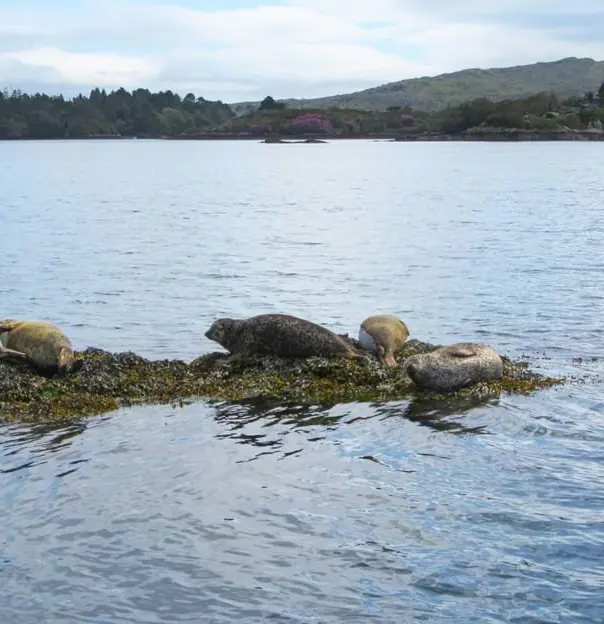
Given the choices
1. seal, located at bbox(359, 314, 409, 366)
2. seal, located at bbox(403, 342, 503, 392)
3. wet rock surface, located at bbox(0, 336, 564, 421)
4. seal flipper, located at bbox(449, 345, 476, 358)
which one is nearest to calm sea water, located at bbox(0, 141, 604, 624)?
wet rock surface, located at bbox(0, 336, 564, 421)

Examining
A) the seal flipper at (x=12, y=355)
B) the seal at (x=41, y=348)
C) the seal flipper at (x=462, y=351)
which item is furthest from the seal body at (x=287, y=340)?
the seal flipper at (x=12, y=355)

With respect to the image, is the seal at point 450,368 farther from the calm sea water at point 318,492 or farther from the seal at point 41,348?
the seal at point 41,348

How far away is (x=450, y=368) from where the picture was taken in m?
15.6

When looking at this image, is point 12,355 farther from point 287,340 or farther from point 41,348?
point 287,340

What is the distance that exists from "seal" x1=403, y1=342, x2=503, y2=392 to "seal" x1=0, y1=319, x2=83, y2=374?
5.14m

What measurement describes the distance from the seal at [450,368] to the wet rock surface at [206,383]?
0.52 ft

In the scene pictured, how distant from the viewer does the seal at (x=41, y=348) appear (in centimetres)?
1607

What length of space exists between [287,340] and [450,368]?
8.92 feet

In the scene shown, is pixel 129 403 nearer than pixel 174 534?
No

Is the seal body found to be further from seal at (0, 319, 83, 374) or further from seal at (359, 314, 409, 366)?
seal at (0, 319, 83, 374)

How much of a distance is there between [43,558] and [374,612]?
3.05m

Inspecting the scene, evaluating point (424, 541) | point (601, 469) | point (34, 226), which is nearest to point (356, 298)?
point (601, 469)

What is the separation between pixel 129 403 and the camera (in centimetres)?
1495

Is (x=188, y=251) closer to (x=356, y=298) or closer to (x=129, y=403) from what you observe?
(x=356, y=298)
